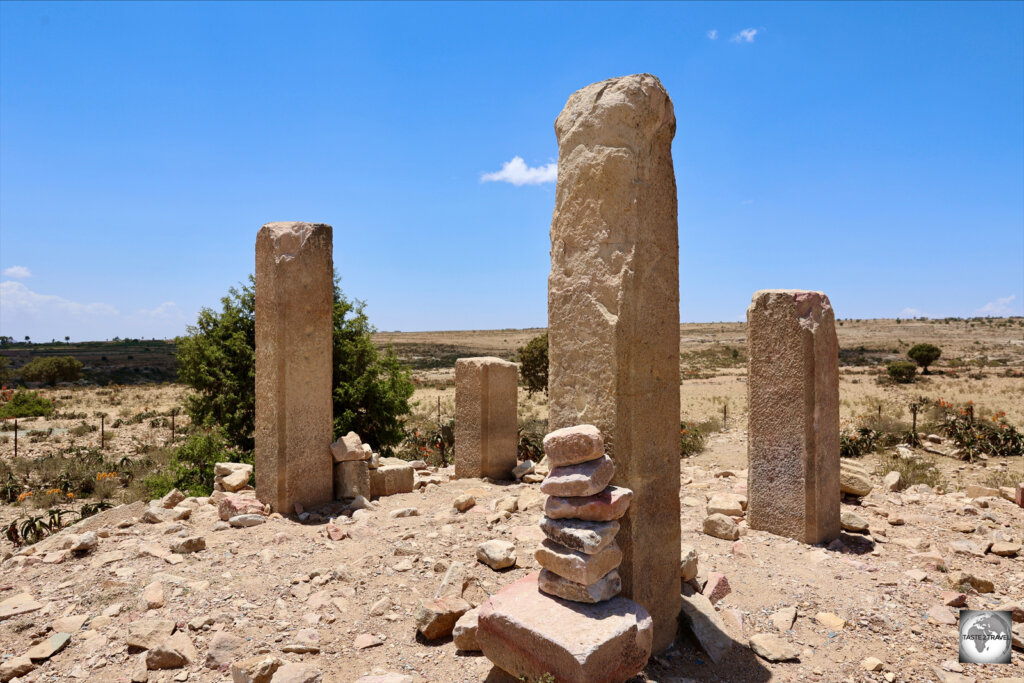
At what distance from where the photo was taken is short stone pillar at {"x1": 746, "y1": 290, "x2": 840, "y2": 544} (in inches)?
255

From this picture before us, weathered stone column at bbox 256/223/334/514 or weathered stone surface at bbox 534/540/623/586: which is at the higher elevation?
weathered stone column at bbox 256/223/334/514

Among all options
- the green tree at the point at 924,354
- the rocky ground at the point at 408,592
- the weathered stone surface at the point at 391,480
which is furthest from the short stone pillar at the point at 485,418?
the green tree at the point at 924,354

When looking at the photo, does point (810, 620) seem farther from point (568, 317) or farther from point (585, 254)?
point (585, 254)

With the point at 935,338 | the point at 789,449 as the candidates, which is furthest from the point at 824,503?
the point at 935,338

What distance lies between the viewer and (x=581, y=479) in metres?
3.77

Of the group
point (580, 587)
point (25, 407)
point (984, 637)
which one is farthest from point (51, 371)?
point (984, 637)

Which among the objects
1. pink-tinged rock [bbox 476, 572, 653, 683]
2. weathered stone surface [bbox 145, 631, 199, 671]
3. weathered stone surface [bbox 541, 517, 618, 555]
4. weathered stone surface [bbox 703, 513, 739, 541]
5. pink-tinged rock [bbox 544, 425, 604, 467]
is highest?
pink-tinged rock [bbox 544, 425, 604, 467]

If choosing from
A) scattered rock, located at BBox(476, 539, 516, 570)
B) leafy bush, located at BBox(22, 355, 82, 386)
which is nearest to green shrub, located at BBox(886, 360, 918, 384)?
scattered rock, located at BBox(476, 539, 516, 570)

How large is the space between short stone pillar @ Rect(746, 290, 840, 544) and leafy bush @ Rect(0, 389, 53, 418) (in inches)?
906

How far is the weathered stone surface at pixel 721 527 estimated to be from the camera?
6.55 metres

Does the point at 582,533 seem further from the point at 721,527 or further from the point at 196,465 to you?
the point at 196,465

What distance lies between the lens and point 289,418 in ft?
24.1

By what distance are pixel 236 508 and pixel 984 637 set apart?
7.34 meters

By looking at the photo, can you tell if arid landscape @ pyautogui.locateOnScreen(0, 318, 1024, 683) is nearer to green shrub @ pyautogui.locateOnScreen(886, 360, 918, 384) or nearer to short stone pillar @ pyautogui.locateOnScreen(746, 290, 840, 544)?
short stone pillar @ pyautogui.locateOnScreen(746, 290, 840, 544)
